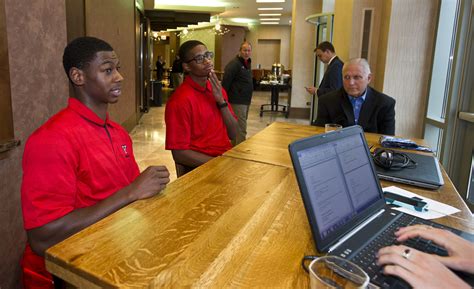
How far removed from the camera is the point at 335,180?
3.33ft

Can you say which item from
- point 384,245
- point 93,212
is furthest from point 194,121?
point 384,245

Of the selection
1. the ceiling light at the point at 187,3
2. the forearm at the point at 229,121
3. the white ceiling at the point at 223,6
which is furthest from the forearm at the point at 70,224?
the ceiling light at the point at 187,3

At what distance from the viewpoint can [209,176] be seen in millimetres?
1531

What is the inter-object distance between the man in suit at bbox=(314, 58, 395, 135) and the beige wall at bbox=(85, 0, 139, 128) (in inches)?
101

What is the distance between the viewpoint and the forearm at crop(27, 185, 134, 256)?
3.85ft

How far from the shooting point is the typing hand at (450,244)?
889 mm

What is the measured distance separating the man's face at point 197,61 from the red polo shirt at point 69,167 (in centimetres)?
89

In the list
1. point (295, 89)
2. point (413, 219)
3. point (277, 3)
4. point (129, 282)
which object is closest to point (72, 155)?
point (129, 282)

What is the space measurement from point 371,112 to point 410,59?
1.75 m

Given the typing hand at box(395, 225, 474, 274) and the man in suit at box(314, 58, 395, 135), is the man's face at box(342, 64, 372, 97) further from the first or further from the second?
the typing hand at box(395, 225, 474, 274)

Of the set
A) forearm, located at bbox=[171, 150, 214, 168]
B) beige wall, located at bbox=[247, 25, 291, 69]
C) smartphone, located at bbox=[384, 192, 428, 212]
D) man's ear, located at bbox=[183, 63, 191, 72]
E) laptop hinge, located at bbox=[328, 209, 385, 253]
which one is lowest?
forearm, located at bbox=[171, 150, 214, 168]

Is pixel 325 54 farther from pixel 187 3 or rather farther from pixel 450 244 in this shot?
pixel 187 3

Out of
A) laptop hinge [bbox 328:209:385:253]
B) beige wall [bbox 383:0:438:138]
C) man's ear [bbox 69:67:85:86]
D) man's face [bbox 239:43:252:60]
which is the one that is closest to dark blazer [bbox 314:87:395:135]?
beige wall [bbox 383:0:438:138]

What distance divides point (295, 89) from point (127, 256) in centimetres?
852
